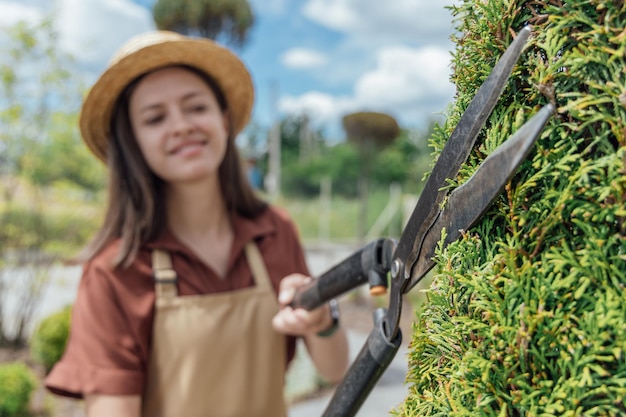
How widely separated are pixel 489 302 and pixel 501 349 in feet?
0.15

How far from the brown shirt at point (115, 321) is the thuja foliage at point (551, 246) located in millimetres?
1291

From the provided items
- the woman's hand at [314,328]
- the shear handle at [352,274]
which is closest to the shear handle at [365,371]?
the shear handle at [352,274]

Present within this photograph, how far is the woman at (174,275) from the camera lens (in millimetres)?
1750

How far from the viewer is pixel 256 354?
197cm

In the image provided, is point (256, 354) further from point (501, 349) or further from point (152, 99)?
point (501, 349)

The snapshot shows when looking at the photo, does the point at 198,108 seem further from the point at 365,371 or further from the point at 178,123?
the point at 365,371

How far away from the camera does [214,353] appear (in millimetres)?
1887

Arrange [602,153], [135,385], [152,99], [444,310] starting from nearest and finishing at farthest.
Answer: [602,153] < [444,310] < [135,385] < [152,99]

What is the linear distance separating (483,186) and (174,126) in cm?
139

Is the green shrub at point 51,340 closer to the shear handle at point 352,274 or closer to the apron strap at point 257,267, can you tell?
the apron strap at point 257,267

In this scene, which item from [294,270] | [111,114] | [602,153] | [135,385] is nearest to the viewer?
[602,153]

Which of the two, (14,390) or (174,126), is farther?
(14,390)

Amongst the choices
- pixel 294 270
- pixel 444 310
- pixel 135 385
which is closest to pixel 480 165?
pixel 444 310

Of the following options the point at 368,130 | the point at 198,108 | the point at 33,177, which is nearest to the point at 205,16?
the point at 368,130
